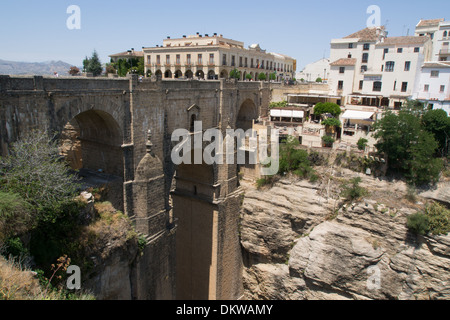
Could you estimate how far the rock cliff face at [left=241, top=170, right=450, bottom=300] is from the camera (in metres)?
18.9

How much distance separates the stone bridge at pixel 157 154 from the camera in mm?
11539

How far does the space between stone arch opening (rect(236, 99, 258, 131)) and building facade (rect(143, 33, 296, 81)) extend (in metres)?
12.6

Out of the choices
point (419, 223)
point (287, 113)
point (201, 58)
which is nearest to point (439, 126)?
point (419, 223)

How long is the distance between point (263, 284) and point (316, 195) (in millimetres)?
7322

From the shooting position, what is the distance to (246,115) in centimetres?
2606

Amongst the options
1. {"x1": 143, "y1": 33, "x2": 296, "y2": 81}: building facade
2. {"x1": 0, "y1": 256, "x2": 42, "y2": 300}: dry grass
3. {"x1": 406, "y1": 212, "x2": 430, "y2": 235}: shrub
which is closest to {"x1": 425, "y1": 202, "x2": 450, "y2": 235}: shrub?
{"x1": 406, "y1": 212, "x2": 430, "y2": 235}: shrub

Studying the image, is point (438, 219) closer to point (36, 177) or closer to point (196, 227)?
point (196, 227)

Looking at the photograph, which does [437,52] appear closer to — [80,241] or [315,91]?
[315,91]

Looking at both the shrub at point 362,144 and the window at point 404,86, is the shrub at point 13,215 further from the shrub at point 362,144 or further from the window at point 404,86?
the window at point 404,86

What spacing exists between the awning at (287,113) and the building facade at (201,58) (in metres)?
11.5

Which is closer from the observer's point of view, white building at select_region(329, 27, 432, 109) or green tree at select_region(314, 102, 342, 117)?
green tree at select_region(314, 102, 342, 117)

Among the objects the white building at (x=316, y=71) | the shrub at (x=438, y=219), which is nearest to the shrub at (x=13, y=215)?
the shrub at (x=438, y=219)

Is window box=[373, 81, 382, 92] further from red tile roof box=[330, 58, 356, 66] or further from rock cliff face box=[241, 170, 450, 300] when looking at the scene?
rock cliff face box=[241, 170, 450, 300]

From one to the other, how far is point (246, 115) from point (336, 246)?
11766mm
